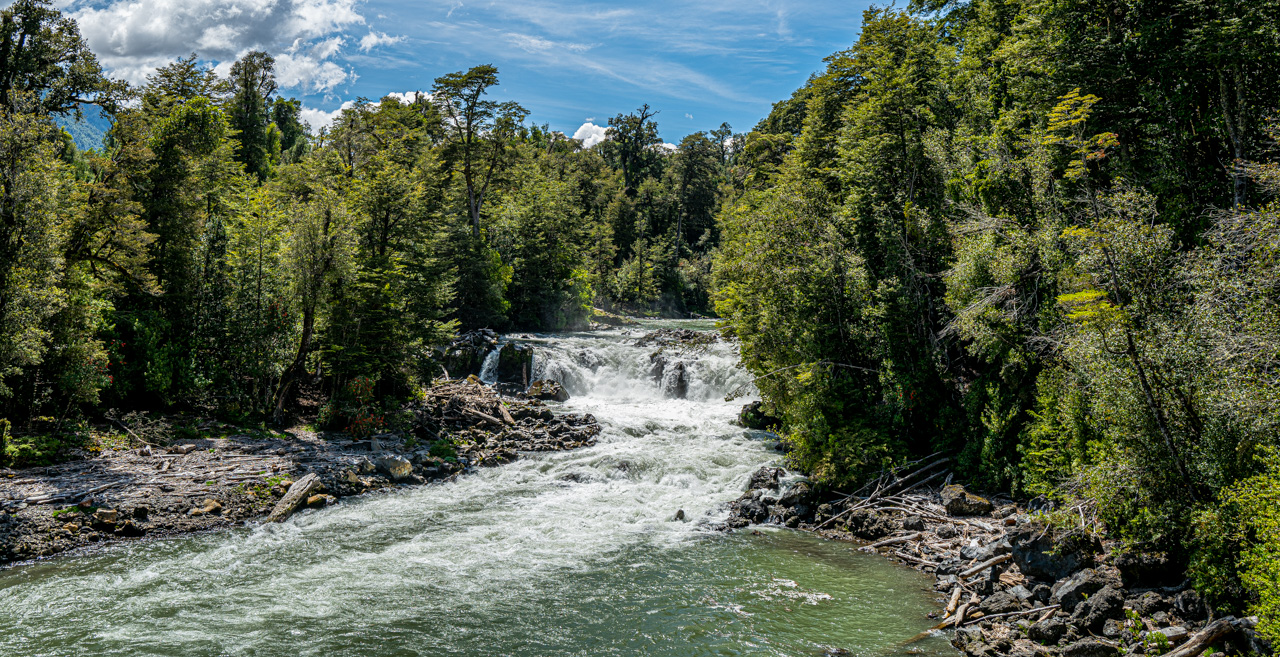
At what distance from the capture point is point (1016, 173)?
13.7 metres

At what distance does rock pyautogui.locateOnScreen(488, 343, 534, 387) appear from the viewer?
100 ft

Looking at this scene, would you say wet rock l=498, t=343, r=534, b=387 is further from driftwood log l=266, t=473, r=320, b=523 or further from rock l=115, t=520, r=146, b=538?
rock l=115, t=520, r=146, b=538

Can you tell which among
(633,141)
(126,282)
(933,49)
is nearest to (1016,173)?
(933,49)

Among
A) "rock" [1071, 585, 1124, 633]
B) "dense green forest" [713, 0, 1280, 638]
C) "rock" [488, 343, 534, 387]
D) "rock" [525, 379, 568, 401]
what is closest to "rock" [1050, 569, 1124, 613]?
"rock" [1071, 585, 1124, 633]

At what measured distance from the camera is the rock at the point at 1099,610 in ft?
27.6

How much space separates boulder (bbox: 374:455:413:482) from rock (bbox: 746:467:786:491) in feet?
32.6

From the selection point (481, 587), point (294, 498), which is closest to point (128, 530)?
point (294, 498)

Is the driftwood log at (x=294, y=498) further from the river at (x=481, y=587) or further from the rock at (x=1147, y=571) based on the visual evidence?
the rock at (x=1147, y=571)

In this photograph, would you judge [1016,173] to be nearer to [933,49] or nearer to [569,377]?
[933,49]

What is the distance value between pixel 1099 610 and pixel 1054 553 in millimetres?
1408

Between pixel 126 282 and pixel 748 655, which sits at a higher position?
pixel 126 282

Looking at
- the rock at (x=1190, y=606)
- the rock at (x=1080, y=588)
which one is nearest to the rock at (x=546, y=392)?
the rock at (x=1080, y=588)

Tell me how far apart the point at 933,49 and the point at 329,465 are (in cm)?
2330

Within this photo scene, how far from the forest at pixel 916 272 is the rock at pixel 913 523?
2111mm
